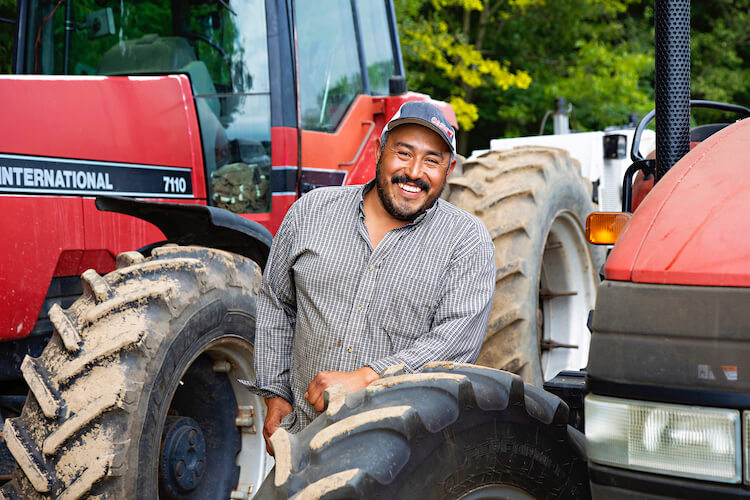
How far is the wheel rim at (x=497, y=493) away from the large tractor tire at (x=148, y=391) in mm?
1186

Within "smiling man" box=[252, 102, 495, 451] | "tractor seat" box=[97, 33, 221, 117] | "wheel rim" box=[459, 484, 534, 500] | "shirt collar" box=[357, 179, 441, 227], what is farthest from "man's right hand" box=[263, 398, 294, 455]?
"tractor seat" box=[97, 33, 221, 117]

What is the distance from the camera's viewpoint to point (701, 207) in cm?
159

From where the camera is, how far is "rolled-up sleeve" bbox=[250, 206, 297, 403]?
2658 mm

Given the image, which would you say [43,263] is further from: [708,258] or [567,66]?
[567,66]

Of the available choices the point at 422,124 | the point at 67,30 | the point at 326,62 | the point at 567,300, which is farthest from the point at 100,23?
the point at 567,300

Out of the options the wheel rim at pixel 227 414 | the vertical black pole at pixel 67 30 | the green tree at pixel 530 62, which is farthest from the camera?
the green tree at pixel 530 62

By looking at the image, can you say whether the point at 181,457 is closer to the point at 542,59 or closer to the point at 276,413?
the point at 276,413

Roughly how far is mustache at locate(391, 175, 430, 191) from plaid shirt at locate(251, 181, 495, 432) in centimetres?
9

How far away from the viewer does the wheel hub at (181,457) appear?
2850 mm

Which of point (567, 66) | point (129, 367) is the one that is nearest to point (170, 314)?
point (129, 367)

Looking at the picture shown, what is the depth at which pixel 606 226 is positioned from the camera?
2.28m

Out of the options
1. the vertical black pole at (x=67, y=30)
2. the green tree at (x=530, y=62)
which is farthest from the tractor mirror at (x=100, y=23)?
the green tree at (x=530, y=62)

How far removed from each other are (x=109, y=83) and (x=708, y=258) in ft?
8.34

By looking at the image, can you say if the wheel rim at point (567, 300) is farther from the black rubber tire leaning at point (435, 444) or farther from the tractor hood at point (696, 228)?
the tractor hood at point (696, 228)
